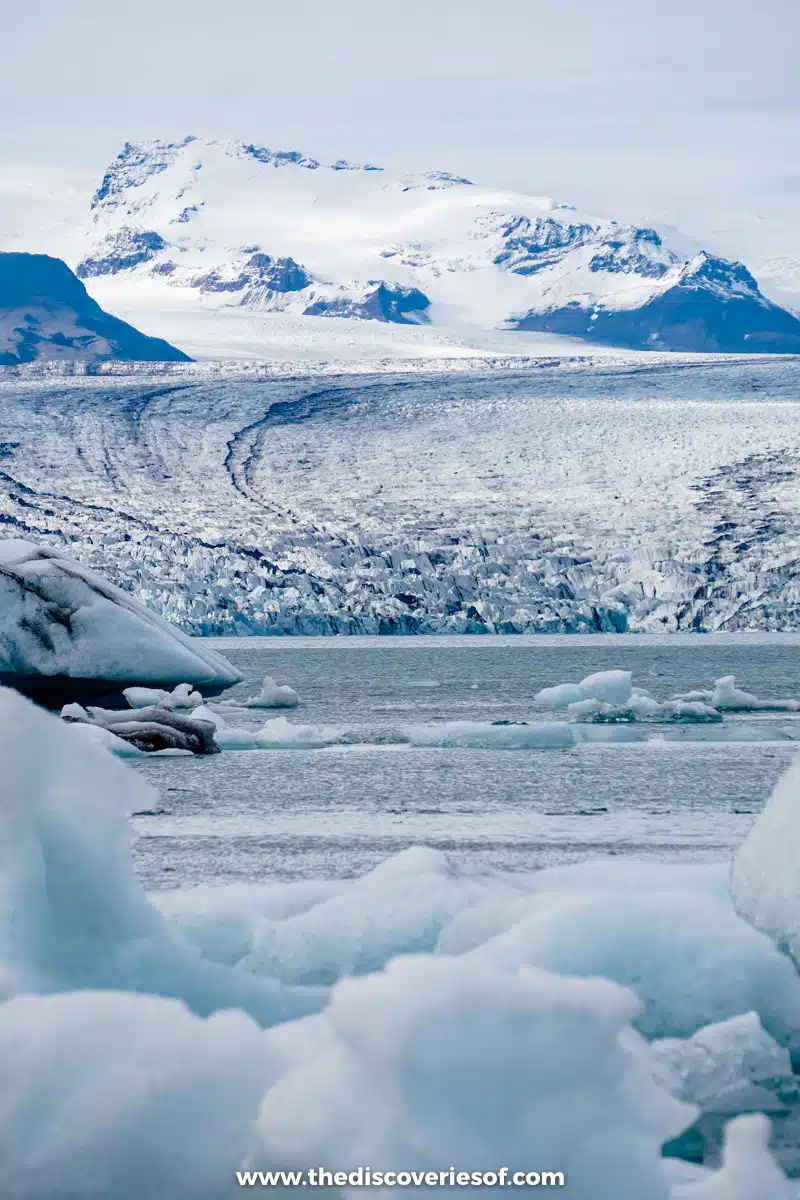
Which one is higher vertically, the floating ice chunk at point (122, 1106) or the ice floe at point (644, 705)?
the floating ice chunk at point (122, 1106)

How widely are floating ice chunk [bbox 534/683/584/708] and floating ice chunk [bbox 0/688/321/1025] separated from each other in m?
12.1

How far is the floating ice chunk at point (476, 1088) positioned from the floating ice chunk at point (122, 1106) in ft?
0.40

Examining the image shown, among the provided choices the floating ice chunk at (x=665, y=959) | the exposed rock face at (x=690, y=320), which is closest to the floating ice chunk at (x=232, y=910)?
the floating ice chunk at (x=665, y=959)

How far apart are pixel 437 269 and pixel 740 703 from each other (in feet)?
523

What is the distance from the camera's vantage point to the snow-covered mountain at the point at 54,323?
8995 cm

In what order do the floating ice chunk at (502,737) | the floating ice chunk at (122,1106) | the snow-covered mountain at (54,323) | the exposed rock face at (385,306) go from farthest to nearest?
the exposed rock face at (385,306) → the snow-covered mountain at (54,323) → the floating ice chunk at (502,737) → the floating ice chunk at (122,1106)

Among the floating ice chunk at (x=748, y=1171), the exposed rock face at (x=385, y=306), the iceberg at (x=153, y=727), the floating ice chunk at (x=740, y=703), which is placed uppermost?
the exposed rock face at (x=385, y=306)

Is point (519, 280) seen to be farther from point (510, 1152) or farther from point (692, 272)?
point (510, 1152)

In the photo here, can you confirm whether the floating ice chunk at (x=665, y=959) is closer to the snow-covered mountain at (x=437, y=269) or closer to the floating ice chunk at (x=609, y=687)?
the floating ice chunk at (x=609, y=687)

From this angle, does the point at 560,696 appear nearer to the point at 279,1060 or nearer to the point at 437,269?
the point at 279,1060

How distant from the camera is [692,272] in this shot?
169375mm

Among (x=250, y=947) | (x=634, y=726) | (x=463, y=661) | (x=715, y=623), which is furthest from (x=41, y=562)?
(x=715, y=623)

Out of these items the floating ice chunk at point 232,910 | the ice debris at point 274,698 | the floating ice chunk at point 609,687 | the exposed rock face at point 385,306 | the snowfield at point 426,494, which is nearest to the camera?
the floating ice chunk at point 232,910

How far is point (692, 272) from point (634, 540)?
143028 millimetres
